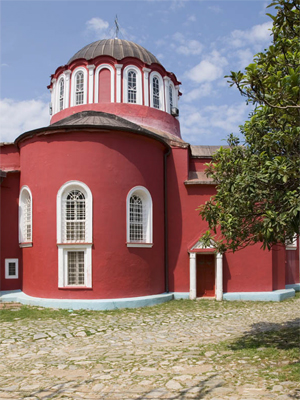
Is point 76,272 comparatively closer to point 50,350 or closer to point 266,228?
point 50,350

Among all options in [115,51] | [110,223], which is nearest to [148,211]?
[110,223]

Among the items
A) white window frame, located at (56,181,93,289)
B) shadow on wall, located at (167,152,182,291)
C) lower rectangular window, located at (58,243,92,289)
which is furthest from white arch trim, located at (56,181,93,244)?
shadow on wall, located at (167,152,182,291)

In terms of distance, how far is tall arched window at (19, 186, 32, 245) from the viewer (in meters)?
14.0

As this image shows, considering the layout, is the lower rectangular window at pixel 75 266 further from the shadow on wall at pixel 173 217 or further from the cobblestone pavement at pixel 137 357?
the shadow on wall at pixel 173 217

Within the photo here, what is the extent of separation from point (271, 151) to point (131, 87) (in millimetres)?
12072

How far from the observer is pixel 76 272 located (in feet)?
42.1

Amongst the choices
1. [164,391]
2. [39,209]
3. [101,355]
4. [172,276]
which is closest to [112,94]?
[39,209]

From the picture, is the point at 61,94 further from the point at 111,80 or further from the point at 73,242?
the point at 73,242

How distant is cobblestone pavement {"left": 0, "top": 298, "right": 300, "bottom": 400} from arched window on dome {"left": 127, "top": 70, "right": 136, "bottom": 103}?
9609mm

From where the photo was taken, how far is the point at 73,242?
41.8 feet

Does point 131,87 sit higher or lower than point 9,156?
higher

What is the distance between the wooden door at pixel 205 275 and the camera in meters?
14.8

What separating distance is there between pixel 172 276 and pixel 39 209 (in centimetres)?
542

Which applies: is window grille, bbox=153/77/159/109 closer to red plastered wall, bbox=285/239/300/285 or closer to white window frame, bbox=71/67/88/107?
white window frame, bbox=71/67/88/107
